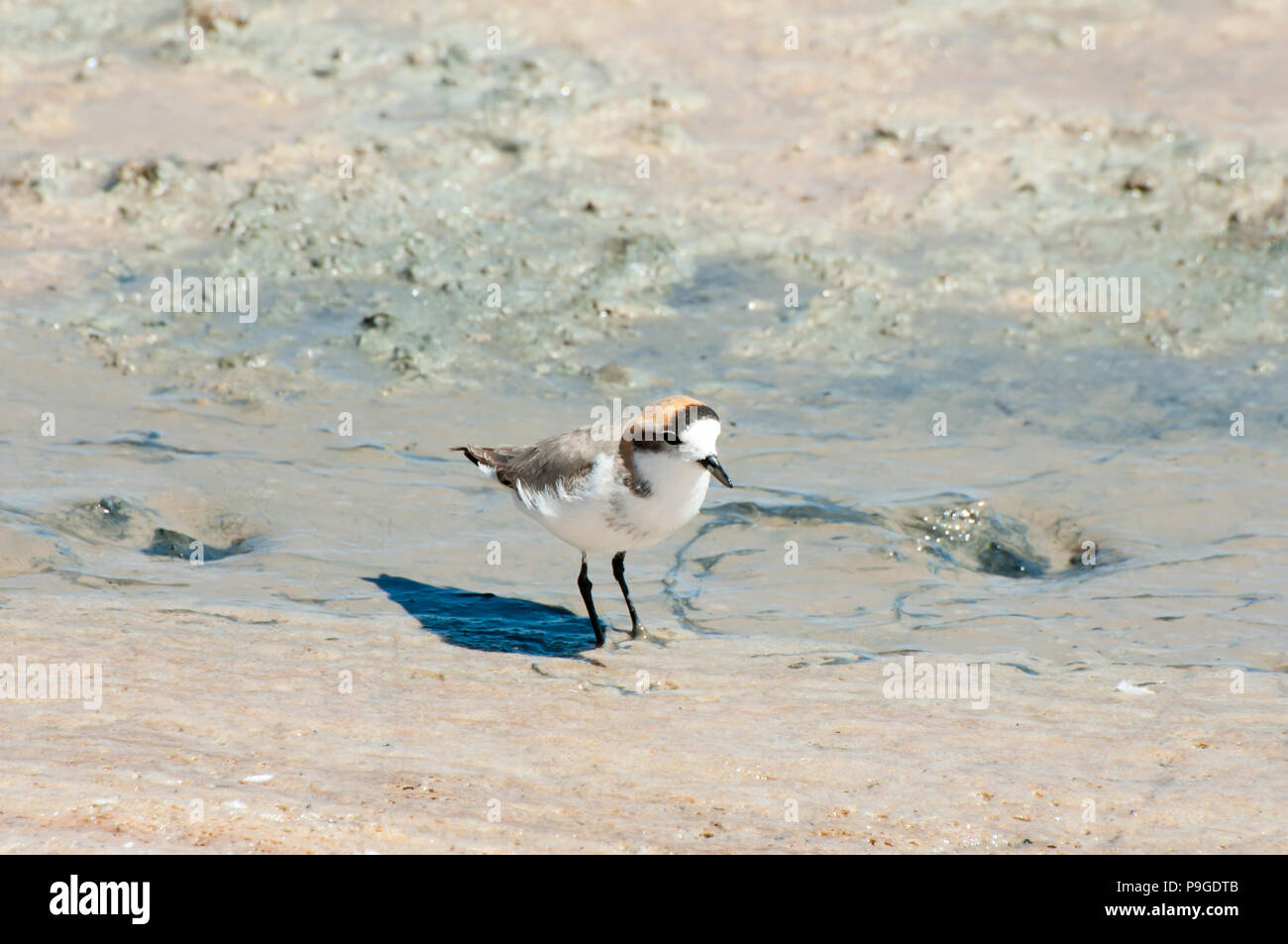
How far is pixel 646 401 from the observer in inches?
334

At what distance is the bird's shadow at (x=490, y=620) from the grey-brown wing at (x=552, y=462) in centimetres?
56

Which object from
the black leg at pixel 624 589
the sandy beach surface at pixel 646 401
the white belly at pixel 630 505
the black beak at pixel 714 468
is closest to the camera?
the sandy beach surface at pixel 646 401

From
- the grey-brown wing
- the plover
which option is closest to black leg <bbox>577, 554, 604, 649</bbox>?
the plover

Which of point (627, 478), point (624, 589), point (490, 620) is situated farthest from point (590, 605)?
point (627, 478)

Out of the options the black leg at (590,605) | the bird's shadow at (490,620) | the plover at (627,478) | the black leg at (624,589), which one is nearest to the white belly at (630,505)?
the plover at (627,478)

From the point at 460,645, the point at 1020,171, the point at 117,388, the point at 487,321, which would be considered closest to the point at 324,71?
the point at 487,321

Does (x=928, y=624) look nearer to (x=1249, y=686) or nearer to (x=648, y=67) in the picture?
(x=1249, y=686)

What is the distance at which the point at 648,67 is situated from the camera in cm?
1170

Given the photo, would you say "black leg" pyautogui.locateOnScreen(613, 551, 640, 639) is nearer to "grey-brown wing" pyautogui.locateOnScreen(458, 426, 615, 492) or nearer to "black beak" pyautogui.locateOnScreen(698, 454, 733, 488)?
"grey-brown wing" pyautogui.locateOnScreen(458, 426, 615, 492)

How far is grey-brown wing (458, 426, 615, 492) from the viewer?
18.8 ft

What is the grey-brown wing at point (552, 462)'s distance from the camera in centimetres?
574

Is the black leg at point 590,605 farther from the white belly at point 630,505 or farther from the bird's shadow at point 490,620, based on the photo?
the white belly at point 630,505

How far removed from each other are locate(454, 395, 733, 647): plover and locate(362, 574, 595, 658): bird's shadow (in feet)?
0.56

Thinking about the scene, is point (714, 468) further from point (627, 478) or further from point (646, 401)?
point (646, 401)
